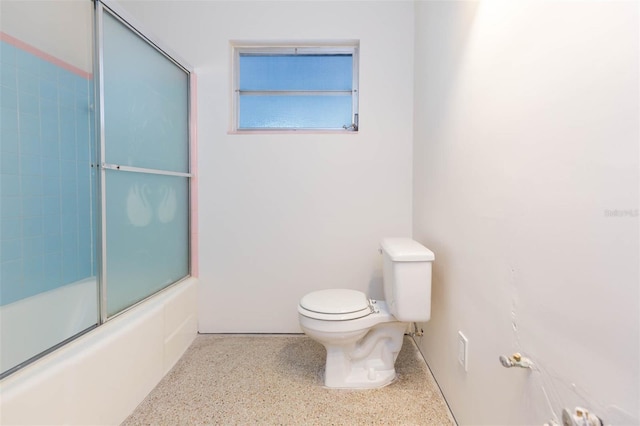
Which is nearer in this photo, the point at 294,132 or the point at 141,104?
the point at 141,104

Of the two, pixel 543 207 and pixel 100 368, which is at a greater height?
pixel 543 207

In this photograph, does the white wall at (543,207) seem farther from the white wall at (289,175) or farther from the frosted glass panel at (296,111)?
the frosted glass panel at (296,111)

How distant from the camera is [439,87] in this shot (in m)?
1.44

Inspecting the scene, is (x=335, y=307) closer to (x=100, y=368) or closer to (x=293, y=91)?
(x=100, y=368)

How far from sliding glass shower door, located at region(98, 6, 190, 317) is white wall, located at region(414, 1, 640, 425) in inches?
62.9

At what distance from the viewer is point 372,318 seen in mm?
1431

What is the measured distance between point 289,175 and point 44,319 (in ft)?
5.09

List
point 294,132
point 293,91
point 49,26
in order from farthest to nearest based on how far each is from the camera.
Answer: point 293,91, point 294,132, point 49,26

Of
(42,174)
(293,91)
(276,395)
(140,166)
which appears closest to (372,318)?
(276,395)

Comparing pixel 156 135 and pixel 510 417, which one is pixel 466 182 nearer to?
pixel 510 417

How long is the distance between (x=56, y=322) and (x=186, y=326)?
0.67 m

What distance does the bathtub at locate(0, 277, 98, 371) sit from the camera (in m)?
1.12

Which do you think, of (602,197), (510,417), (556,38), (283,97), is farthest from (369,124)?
(510,417)

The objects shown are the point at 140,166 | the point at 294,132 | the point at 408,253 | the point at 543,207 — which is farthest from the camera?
the point at 294,132
